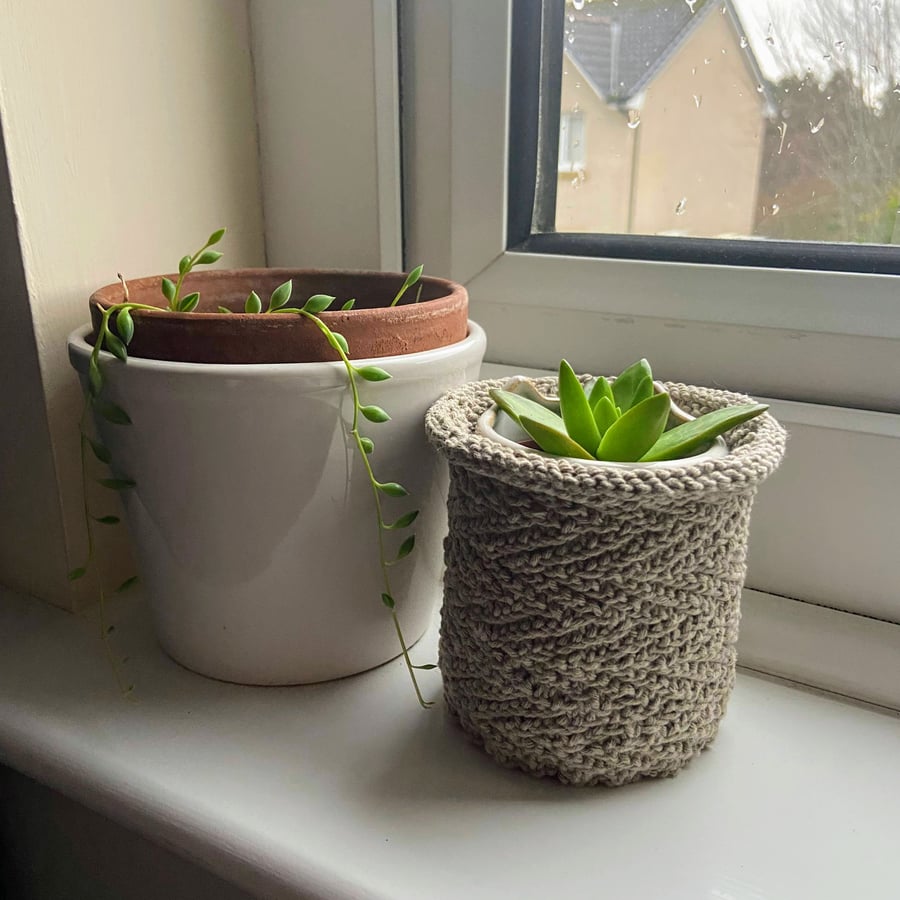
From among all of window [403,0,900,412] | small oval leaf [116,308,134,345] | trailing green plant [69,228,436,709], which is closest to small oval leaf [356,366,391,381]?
trailing green plant [69,228,436,709]

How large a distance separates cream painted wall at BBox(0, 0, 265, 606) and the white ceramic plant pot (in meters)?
0.07

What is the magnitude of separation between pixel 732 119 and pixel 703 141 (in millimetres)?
22

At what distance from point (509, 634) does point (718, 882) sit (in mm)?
134

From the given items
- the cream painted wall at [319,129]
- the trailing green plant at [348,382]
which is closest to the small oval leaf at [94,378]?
the trailing green plant at [348,382]

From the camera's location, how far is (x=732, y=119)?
525 mm

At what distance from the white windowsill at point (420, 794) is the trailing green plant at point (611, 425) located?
16 cm

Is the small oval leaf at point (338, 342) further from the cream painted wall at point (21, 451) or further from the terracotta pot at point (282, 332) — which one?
the cream painted wall at point (21, 451)

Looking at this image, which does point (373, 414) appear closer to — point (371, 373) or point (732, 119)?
point (371, 373)

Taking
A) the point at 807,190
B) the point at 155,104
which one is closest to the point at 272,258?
the point at 155,104

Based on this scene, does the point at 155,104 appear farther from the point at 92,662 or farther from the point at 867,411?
the point at 867,411

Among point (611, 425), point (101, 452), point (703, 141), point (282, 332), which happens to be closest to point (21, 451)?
point (101, 452)

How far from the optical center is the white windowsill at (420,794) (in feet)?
1.17

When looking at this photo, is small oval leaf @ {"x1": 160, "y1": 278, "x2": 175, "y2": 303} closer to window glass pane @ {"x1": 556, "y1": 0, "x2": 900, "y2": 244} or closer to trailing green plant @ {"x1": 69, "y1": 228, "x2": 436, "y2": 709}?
trailing green plant @ {"x1": 69, "y1": 228, "x2": 436, "y2": 709}

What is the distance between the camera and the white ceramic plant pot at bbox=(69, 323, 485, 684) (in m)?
0.39
